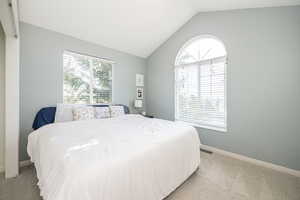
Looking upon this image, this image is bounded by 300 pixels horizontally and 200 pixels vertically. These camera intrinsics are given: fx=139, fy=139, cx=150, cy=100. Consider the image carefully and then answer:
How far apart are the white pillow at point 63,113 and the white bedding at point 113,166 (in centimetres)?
68

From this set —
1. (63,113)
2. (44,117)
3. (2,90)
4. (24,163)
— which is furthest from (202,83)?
(24,163)

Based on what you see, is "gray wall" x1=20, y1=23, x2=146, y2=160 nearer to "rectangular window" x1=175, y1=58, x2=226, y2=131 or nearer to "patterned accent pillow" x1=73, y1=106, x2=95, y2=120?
"patterned accent pillow" x1=73, y1=106, x2=95, y2=120

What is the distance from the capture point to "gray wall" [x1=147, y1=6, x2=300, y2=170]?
2.20m

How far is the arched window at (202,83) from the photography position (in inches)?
120

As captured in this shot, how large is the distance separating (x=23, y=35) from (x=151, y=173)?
10.0 ft

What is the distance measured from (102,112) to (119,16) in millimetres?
2012

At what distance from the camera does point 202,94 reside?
335 centimetres

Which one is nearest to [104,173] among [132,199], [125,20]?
[132,199]

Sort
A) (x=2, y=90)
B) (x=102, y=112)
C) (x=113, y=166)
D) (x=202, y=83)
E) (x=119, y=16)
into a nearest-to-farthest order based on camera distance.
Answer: (x=113, y=166)
(x=2, y=90)
(x=119, y=16)
(x=102, y=112)
(x=202, y=83)

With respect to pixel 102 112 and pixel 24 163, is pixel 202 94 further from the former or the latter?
pixel 24 163

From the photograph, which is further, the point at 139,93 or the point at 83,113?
the point at 139,93

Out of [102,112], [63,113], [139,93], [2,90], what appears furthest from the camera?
[139,93]

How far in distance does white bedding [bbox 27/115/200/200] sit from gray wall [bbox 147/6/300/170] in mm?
1486

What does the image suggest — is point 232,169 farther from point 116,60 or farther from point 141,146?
point 116,60
